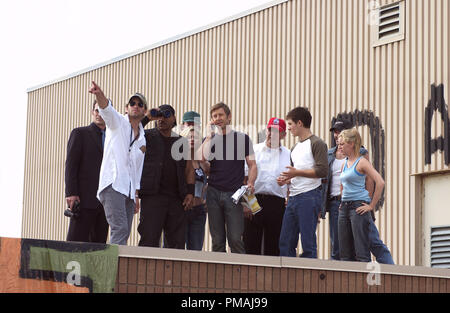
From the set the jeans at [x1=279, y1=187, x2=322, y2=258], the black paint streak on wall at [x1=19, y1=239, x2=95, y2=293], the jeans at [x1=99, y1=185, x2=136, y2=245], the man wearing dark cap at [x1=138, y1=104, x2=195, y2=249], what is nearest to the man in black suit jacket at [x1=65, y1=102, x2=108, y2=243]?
the man wearing dark cap at [x1=138, y1=104, x2=195, y2=249]

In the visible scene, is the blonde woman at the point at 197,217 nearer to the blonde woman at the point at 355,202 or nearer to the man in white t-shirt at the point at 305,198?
the man in white t-shirt at the point at 305,198

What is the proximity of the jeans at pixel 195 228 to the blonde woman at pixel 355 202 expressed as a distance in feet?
4.98

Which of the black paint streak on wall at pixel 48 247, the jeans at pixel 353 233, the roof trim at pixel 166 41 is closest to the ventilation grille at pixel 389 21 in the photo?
the roof trim at pixel 166 41

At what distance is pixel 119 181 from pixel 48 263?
3.94 ft

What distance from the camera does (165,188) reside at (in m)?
7.85

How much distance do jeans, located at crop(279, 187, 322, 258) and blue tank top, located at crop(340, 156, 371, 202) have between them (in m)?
0.28

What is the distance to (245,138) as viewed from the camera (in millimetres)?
8438

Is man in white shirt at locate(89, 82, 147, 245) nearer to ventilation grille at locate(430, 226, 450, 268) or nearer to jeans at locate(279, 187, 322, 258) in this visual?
jeans at locate(279, 187, 322, 258)

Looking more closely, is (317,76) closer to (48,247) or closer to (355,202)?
(355,202)

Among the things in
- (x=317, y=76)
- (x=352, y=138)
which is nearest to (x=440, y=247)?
(x=317, y=76)

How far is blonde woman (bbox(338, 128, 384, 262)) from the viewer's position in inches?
315
